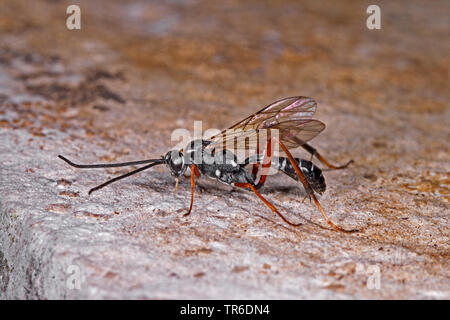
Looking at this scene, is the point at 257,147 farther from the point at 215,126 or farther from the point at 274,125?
the point at 215,126

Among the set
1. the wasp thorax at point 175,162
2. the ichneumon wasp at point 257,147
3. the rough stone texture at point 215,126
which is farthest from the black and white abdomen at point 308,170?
the wasp thorax at point 175,162

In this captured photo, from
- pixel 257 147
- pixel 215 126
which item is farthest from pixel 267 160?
pixel 215 126

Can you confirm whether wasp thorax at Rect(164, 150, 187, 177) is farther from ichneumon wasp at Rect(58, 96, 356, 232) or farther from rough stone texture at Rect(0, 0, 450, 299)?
rough stone texture at Rect(0, 0, 450, 299)

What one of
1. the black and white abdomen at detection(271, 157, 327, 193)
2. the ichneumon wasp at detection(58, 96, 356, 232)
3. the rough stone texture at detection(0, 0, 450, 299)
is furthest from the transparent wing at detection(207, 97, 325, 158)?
the rough stone texture at detection(0, 0, 450, 299)

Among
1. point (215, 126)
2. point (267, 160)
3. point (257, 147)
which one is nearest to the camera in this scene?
point (267, 160)

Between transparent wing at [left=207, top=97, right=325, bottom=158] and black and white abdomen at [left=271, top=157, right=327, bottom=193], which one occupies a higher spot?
transparent wing at [left=207, top=97, right=325, bottom=158]

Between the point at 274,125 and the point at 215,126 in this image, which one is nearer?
the point at 274,125

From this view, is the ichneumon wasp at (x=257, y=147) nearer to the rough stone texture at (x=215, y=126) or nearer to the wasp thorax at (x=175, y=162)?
the wasp thorax at (x=175, y=162)
